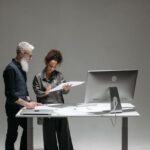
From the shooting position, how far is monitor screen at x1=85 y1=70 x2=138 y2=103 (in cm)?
348

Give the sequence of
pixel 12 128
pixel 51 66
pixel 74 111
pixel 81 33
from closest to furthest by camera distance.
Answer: pixel 74 111, pixel 12 128, pixel 51 66, pixel 81 33

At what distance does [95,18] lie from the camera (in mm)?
4777

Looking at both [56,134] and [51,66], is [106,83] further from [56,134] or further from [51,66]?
[56,134]

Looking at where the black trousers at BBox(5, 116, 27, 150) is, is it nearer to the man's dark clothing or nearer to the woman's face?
the man's dark clothing

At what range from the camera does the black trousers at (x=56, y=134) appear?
406cm

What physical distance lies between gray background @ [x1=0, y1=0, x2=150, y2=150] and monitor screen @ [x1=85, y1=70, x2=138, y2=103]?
4.06 feet

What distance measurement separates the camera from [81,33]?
480 cm

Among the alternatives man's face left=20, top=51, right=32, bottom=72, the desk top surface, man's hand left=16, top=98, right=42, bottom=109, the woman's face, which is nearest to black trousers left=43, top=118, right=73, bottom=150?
the desk top surface

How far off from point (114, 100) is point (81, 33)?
4.97ft

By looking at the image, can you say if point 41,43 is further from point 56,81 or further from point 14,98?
point 14,98

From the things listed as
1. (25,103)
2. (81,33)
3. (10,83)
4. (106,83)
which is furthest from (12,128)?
(81,33)

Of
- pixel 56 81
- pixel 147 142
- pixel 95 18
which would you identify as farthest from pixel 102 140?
pixel 95 18

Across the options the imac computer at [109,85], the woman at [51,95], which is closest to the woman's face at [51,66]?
the woman at [51,95]

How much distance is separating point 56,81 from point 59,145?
74 centimetres
